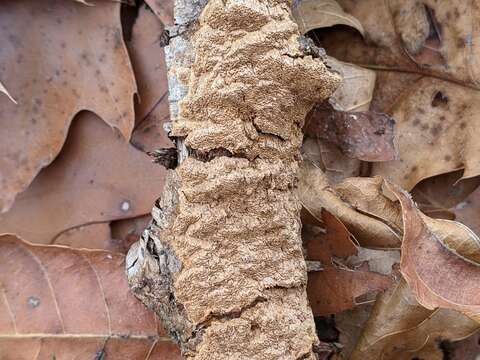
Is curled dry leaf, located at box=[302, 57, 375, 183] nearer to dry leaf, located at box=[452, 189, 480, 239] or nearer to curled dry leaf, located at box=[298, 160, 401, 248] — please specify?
curled dry leaf, located at box=[298, 160, 401, 248]

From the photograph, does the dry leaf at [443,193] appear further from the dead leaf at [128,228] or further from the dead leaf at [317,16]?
the dead leaf at [128,228]

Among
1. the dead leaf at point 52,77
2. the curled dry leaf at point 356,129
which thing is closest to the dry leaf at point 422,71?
the curled dry leaf at point 356,129

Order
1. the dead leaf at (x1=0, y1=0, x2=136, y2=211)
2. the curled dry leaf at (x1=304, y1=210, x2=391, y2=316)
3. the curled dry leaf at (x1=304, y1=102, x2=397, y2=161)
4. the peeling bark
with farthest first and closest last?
the dead leaf at (x1=0, y1=0, x2=136, y2=211)
the curled dry leaf at (x1=304, y1=102, x2=397, y2=161)
the curled dry leaf at (x1=304, y1=210, x2=391, y2=316)
the peeling bark

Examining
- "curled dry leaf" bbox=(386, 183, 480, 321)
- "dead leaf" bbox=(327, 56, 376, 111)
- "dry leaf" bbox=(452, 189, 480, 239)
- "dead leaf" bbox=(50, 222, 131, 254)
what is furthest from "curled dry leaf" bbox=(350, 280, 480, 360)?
"dead leaf" bbox=(50, 222, 131, 254)

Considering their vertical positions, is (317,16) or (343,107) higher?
(317,16)

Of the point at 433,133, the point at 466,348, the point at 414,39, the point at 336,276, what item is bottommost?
the point at 466,348

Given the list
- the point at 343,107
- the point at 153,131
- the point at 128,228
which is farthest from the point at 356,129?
the point at 128,228

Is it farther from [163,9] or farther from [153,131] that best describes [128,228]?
[163,9]
